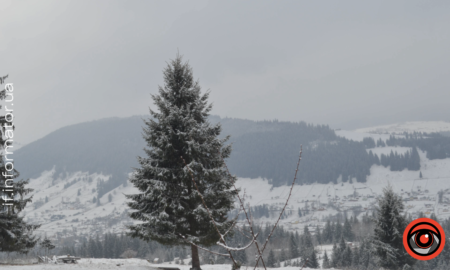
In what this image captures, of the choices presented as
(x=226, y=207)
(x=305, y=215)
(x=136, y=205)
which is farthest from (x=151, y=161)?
(x=305, y=215)

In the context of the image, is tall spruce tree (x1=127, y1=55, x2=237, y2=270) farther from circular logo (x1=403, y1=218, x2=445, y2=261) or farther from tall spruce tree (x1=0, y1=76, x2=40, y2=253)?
circular logo (x1=403, y1=218, x2=445, y2=261)

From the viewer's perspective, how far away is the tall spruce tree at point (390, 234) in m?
17.1

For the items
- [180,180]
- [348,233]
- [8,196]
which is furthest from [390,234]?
[348,233]

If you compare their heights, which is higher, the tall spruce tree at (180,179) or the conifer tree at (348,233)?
the tall spruce tree at (180,179)

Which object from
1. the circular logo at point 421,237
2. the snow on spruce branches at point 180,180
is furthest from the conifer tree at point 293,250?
the circular logo at point 421,237

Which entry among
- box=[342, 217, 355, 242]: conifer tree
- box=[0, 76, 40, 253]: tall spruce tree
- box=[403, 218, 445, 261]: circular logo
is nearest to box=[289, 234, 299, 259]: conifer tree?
box=[342, 217, 355, 242]: conifer tree

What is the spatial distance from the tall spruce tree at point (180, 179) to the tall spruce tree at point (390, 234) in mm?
10335

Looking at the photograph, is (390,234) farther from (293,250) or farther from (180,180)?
(293,250)

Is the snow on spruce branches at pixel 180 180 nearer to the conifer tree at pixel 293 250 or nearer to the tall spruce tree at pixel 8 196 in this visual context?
the tall spruce tree at pixel 8 196

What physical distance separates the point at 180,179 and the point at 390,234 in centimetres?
1301

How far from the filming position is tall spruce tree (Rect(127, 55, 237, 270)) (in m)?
12.0

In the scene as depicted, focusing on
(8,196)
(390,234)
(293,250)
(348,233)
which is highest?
(8,196)

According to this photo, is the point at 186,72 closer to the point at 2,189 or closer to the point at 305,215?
the point at 2,189

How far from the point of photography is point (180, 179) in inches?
496
